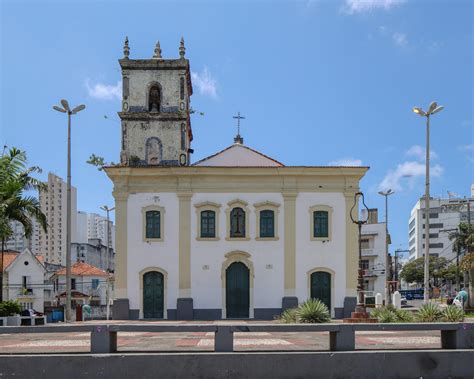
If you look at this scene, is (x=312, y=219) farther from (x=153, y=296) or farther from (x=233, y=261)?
(x=153, y=296)

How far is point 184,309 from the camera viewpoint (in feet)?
95.9

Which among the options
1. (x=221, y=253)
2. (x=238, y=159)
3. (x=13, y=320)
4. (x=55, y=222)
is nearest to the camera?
(x=13, y=320)

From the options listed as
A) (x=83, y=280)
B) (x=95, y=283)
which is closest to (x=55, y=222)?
(x=83, y=280)

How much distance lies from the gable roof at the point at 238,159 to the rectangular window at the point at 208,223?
3030 millimetres

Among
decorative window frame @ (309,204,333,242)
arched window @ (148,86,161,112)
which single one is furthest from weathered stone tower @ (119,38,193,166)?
decorative window frame @ (309,204,333,242)

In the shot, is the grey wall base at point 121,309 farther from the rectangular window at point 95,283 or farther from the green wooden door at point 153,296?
the rectangular window at point 95,283

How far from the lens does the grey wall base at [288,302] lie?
2936 centimetres

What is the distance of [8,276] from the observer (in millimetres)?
51812

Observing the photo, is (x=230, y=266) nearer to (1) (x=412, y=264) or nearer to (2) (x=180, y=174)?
(2) (x=180, y=174)

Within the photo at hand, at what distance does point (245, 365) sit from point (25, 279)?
154ft

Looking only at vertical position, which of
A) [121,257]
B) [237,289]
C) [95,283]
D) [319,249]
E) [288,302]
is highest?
[319,249]

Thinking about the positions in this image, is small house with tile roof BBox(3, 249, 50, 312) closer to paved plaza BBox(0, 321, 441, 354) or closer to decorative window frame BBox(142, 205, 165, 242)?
decorative window frame BBox(142, 205, 165, 242)

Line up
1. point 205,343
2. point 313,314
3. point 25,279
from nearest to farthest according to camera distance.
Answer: point 205,343
point 313,314
point 25,279

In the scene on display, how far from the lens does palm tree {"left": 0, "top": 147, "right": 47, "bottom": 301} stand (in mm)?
23562
